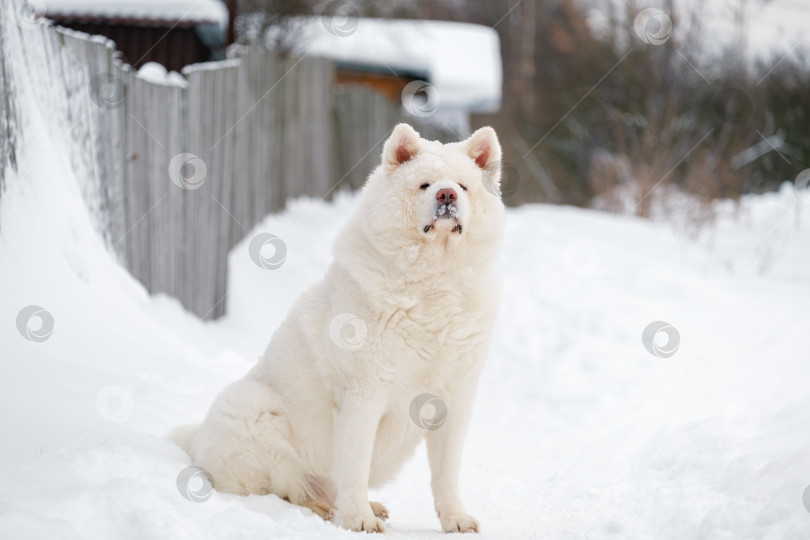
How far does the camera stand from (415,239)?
146 inches

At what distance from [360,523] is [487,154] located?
73.5 inches

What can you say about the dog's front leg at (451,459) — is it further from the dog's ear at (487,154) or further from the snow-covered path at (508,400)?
the dog's ear at (487,154)

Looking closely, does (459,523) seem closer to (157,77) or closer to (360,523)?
(360,523)

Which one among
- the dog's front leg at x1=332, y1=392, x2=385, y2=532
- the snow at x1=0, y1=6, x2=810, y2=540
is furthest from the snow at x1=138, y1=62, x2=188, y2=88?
the dog's front leg at x1=332, y1=392, x2=385, y2=532

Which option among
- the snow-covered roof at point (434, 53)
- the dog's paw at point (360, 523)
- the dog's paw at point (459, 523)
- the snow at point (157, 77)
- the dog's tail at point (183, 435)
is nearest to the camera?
the dog's paw at point (360, 523)

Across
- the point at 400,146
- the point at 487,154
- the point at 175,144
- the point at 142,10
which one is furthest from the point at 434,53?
the point at 400,146

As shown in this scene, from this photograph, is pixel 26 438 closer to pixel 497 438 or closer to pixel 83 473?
pixel 83 473

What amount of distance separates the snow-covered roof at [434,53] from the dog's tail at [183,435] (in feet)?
46.2

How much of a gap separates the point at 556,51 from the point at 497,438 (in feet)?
90.2

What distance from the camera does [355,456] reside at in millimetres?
3596

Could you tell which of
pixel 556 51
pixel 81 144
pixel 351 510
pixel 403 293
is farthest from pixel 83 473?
Answer: pixel 556 51

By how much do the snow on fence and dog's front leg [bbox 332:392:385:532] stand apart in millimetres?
2446

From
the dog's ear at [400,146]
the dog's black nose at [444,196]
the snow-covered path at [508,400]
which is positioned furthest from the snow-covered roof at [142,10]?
the dog's black nose at [444,196]

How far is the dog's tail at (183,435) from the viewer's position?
12.8ft
